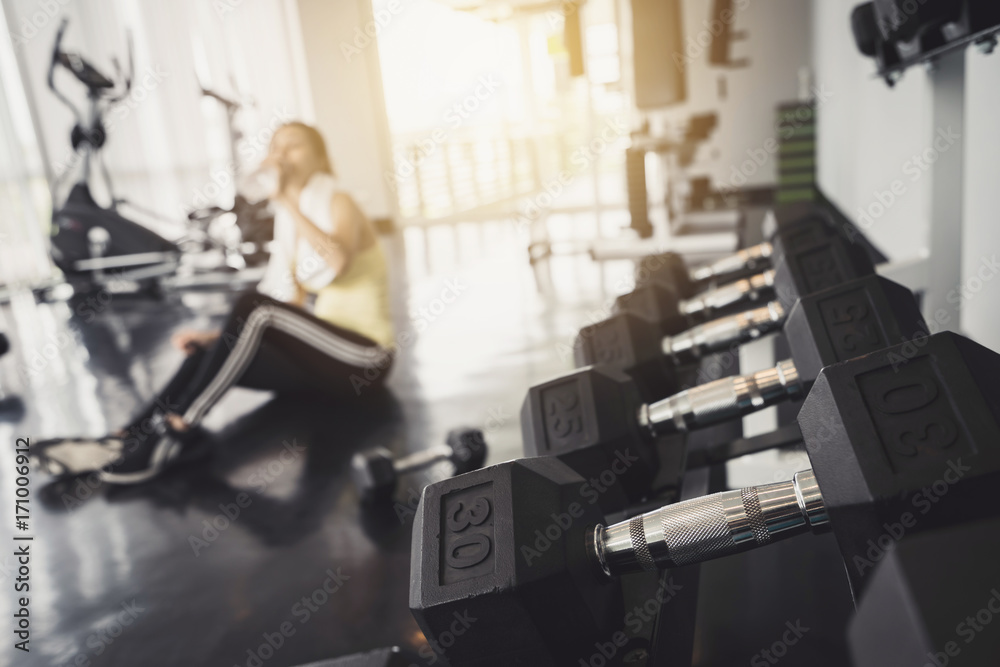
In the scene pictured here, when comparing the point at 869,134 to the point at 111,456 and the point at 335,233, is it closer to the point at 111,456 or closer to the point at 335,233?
the point at 335,233

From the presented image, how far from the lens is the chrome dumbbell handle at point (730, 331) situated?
913mm

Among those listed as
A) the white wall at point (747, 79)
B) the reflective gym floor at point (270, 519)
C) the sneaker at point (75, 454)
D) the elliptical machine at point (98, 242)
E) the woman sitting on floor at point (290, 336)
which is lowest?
the reflective gym floor at point (270, 519)

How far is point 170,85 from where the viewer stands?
6.30m

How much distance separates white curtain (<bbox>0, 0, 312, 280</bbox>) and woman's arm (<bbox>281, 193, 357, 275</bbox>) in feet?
13.7

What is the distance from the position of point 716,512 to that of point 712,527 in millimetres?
11

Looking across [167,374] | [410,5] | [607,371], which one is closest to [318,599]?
[607,371]

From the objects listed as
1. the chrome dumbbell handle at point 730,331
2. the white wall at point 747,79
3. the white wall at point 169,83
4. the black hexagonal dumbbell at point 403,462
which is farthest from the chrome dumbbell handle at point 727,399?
the white wall at point 169,83

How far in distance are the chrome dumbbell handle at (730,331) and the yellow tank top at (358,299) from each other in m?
1.42

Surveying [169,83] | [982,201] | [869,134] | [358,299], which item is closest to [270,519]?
[358,299]

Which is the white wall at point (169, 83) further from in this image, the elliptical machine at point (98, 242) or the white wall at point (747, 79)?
the white wall at point (747, 79)

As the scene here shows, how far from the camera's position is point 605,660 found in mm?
542

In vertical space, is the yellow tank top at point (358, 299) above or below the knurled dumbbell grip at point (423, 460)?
above

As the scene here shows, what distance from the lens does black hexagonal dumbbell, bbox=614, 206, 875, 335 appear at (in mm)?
982

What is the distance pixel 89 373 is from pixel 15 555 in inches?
68.1
